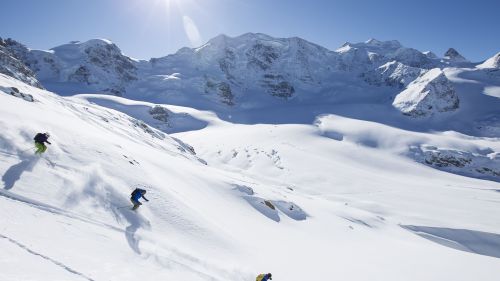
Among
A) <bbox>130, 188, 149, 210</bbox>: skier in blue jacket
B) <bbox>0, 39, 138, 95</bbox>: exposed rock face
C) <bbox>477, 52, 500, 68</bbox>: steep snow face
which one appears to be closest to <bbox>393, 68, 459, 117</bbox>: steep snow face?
<bbox>477, 52, 500, 68</bbox>: steep snow face

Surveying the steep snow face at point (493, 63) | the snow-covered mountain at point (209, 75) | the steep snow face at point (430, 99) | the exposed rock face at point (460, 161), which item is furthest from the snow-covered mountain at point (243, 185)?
the steep snow face at point (493, 63)

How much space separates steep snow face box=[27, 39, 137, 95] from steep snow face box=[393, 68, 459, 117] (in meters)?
117

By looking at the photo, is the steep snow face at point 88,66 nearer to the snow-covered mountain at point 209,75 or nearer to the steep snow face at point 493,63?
→ the snow-covered mountain at point 209,75

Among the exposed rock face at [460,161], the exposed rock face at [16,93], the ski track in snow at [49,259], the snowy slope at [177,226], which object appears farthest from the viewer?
the exposed rock face at [460,161]

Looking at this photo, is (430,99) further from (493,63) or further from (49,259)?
(49,259)

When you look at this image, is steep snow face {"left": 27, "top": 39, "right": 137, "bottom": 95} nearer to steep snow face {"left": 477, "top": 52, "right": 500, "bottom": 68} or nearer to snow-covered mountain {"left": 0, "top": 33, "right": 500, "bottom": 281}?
snow-covered mountain {"left": 0, "top": 33, "right": 500, "bottom": 281}

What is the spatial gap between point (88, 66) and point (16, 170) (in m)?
163

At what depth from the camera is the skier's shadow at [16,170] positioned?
45.9 feet

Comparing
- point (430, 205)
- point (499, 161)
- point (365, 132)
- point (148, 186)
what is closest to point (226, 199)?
point (148, 186)

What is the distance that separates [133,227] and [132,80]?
164847mm

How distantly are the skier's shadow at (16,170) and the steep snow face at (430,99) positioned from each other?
465 ft

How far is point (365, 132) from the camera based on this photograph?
10694cm

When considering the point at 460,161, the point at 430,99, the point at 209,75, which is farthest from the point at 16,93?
the point at 209,75

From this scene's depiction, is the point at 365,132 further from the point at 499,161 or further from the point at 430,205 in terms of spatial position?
the point at 430,205
